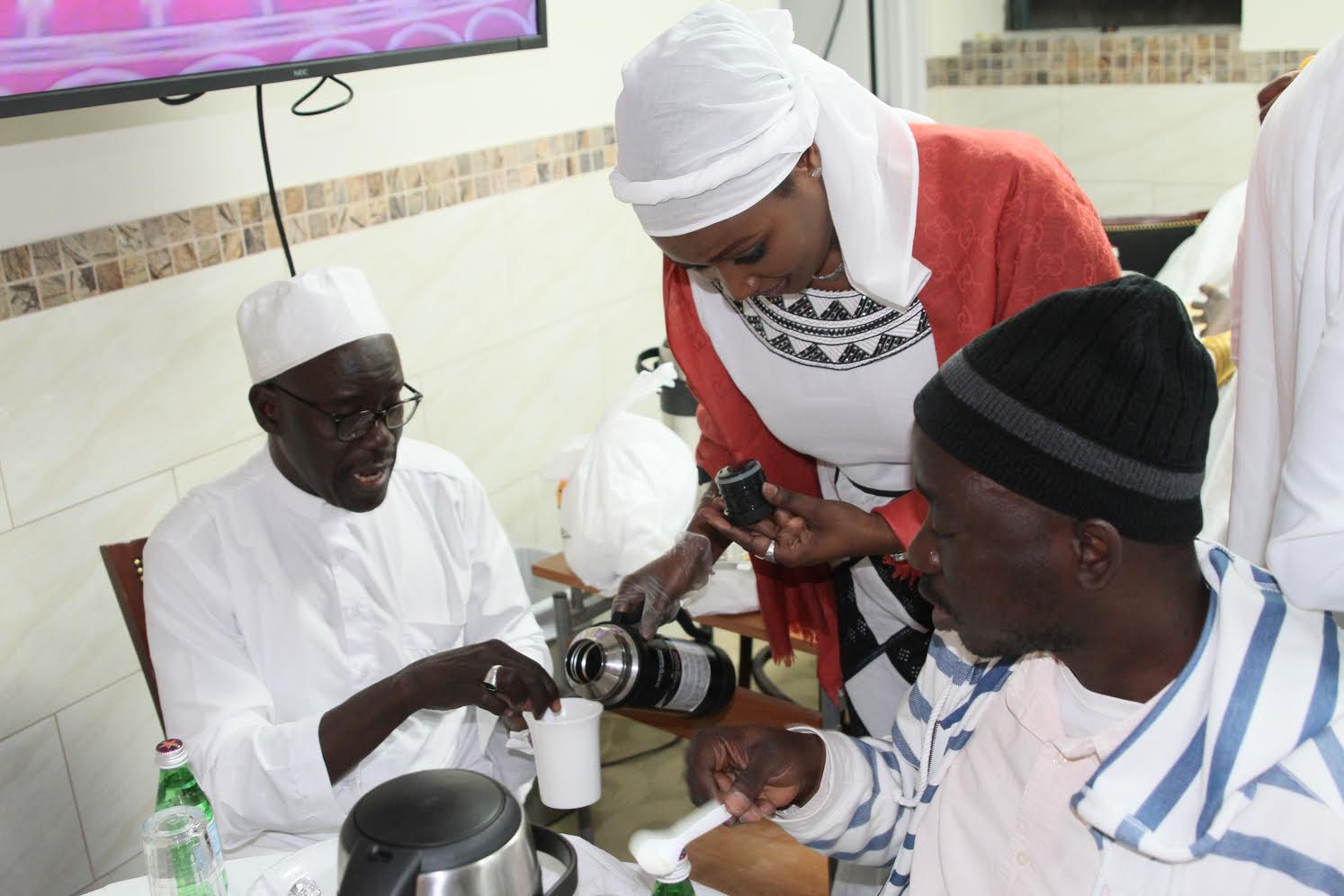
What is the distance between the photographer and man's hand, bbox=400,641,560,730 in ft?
5.90

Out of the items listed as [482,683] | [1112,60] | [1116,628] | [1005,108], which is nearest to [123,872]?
[482,683]

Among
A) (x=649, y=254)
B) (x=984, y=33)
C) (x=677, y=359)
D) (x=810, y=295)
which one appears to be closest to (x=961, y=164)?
(x=810, y=295)

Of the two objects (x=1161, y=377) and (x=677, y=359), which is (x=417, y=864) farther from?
(x=677, y=359)

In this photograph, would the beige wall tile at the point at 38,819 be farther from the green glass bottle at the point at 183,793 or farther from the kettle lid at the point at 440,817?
the kettle lid at the point at 440,817

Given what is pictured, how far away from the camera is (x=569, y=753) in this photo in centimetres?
171

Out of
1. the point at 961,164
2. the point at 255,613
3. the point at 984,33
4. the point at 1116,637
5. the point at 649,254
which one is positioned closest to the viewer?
the point at 1116,637

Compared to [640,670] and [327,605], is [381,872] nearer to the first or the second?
[640,670]

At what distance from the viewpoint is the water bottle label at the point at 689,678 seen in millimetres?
2029

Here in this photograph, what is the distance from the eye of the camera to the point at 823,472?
2.16 metres

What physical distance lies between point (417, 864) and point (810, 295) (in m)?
1.02

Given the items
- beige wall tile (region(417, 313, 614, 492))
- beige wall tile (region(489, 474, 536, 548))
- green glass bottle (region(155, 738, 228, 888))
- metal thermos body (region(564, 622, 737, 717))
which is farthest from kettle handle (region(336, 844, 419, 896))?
beige wall tile (region(489, 474, 536, 548))

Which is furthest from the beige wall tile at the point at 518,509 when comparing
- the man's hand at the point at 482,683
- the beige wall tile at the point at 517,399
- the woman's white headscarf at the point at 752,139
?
the woman's white headscarf at the point at 752,139

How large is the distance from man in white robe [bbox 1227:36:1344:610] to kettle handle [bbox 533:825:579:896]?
0.72 meters

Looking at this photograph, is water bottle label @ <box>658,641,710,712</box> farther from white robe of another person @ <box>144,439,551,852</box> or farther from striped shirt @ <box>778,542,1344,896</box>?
striped shirt @ <box>778,542,1344,896</box>
